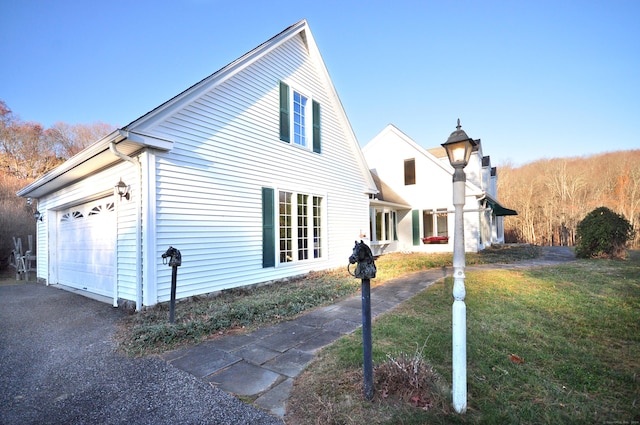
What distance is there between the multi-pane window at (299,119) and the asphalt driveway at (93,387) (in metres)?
6.61

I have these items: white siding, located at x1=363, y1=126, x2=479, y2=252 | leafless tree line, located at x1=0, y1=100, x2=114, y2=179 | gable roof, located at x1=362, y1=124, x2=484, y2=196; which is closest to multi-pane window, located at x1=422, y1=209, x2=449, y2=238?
white siding, located at x1=363, y1=126, x2=479, y2=252

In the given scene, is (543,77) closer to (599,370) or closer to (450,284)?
(450,284)

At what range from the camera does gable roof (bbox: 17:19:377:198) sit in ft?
17.1

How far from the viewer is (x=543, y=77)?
10914mm

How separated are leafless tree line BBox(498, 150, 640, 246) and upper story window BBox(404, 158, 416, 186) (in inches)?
574

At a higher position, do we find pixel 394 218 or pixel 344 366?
pixel 394 218

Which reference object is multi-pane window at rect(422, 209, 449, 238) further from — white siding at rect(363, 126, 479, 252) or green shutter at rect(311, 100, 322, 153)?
green shutter at rect(311, 100, 322, 153)

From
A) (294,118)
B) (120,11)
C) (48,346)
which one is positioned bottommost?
(48,346)

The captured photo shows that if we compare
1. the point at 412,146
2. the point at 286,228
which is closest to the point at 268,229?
the point at 286,228

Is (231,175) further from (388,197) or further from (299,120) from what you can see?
(388,197)

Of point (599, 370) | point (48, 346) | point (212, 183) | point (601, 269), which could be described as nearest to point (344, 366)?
point (599, 370)

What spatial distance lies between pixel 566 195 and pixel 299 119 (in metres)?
25.2

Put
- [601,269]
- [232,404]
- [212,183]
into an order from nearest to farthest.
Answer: [232,404], [212,183], [601,269]

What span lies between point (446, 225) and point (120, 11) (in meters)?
16.1
